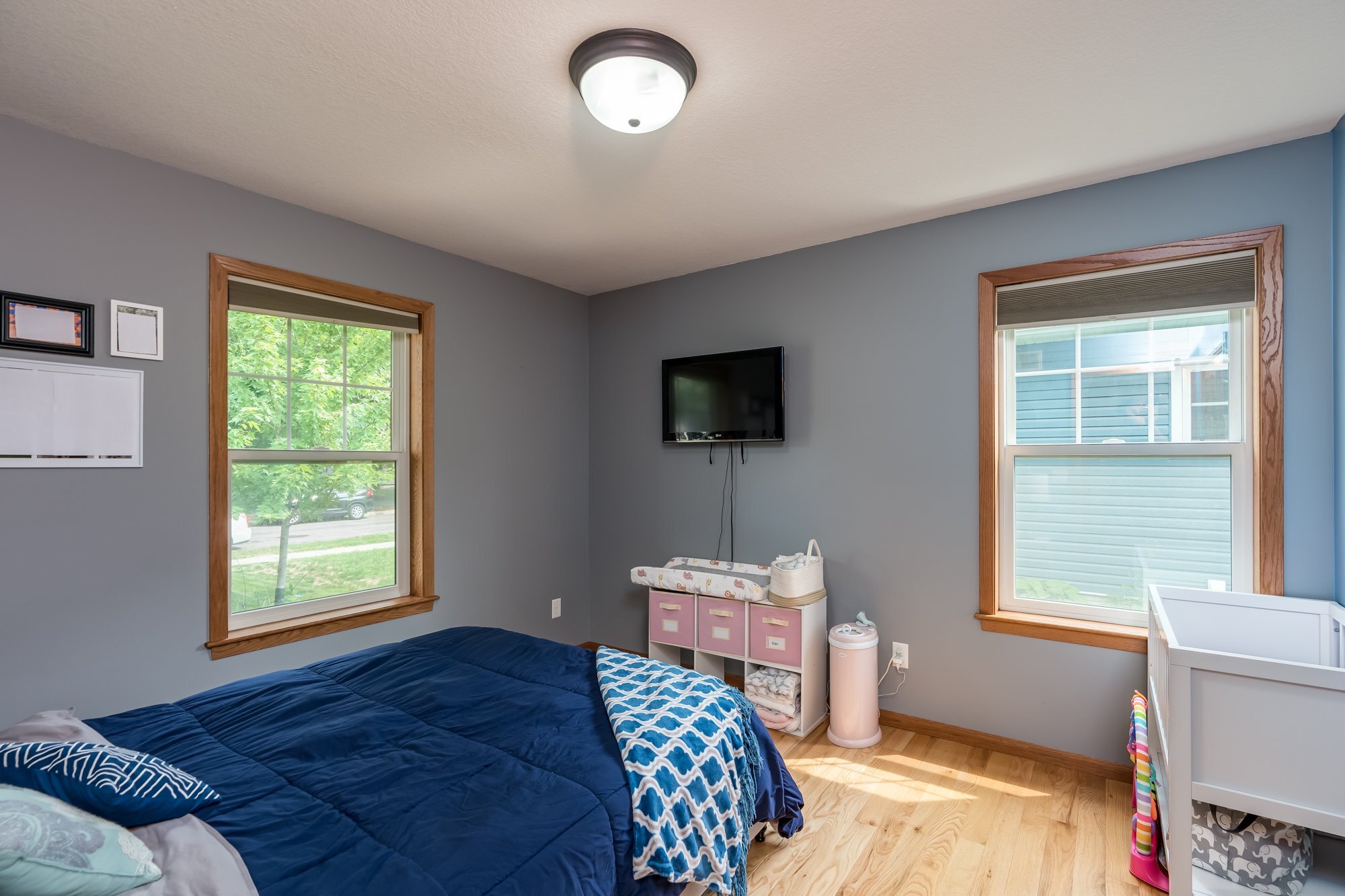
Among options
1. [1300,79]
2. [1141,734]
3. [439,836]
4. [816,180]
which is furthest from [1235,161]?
[439,836]

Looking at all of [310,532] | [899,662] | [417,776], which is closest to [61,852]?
[417,776]

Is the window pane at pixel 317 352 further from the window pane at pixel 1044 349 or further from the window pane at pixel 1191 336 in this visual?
the window pane at pixel 1191 336

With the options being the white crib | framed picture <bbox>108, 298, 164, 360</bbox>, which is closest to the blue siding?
the white crib

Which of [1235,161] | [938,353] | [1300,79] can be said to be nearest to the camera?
[1300,79]

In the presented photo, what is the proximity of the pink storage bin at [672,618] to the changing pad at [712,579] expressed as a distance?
1.9 inches

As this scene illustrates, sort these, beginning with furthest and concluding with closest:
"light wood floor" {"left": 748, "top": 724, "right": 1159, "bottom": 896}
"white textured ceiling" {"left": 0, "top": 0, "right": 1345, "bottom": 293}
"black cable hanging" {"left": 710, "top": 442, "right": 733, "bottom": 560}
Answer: "black cable hanging" {"left": 710, "top": 442, "right": 733, "bottom": 560} < "light wood floor" {"left": 748, "top": 724, "right": 1159, "bottom": 896} < "white textured ceiling" {"left": 0, "top": 0, "right": 1345, "bottom": 293}

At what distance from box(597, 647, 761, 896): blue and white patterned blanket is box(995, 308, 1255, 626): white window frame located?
5.39 feet

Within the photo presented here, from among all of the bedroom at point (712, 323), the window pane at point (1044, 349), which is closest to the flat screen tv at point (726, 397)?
the bedroom at point (712, 323)

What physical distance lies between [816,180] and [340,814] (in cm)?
264

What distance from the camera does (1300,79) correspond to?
192cm

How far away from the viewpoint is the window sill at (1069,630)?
2.59 m

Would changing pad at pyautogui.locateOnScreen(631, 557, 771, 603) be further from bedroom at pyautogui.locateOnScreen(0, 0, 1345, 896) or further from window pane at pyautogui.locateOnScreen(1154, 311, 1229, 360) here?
window pane at pyautogui.locateOnScreen(1154, 311, 1229, 360)

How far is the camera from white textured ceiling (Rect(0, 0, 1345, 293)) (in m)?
1.65

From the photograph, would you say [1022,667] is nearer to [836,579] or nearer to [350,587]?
[836,579]
